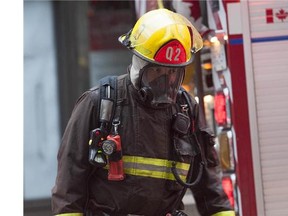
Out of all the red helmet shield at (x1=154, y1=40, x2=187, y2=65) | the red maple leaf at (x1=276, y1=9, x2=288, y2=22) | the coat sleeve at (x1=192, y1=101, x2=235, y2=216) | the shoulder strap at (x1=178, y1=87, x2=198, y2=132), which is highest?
the red maple leaf at (x1=276, y1=9, x2=288, y2=22)

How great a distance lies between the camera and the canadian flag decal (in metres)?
4.71

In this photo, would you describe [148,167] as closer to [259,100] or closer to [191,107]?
[191,107]

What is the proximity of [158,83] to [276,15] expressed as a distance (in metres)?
1.66

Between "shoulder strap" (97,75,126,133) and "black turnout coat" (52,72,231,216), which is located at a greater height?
"shoulder strap" (97,75,126,133)

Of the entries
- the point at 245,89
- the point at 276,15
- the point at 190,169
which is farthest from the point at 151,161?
the point at 276,15

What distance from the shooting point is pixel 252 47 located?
4719 mm

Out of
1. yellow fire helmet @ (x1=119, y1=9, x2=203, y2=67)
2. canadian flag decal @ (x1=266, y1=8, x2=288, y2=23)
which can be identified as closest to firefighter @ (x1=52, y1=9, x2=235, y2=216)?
yellow fire helmet @ (x1=119, y1=9, x2=203, y2=67)

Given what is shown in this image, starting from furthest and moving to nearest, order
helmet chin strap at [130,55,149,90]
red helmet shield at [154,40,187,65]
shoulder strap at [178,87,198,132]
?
shoulder strap at [178,87,198,132]
helmet chin strap at [130,55,149,90]
red helmet shield at [154,40,187,65]

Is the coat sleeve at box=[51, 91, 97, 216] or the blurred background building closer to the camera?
the coat sleeve at box=[51, 91, 97, 216]

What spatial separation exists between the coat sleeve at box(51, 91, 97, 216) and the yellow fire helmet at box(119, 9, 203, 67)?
1.09 ft

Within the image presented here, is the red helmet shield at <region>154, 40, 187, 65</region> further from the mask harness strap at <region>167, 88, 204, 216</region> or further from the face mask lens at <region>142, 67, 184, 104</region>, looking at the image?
the mask harness strap at <region>167, 88, 204, 216</region>

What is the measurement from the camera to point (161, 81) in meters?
3.34

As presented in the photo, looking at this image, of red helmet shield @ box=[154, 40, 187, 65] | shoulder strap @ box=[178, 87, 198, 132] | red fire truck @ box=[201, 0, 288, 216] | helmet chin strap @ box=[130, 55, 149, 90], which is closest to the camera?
red helmet shield @ box=[154, 40, 187, 65]

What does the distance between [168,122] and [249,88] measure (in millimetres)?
1392
